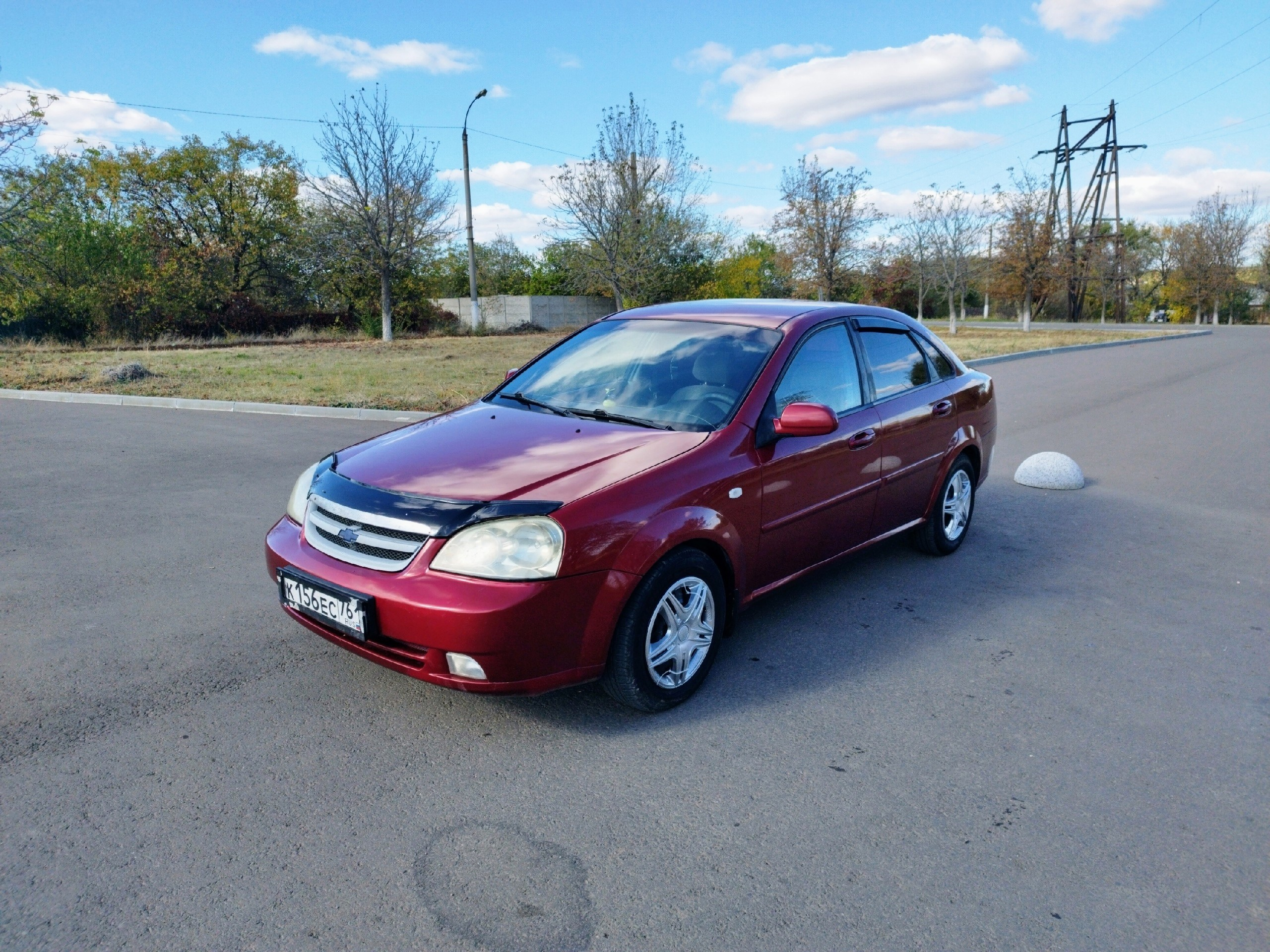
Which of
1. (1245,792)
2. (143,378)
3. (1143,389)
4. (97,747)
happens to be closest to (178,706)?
(97,747)

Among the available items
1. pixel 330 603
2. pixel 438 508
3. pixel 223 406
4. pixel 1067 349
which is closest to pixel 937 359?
pixel 438 508

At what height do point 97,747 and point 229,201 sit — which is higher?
point 229,201

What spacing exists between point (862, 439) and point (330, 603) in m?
2.67

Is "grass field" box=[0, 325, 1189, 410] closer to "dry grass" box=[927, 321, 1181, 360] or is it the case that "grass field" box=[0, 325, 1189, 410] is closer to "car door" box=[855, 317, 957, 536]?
"dry grass" box=[927, 321, 1181, 360]

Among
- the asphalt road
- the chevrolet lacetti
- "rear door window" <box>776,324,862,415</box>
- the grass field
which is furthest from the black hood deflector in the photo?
the grass field

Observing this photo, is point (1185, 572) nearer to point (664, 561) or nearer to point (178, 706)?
point (664, 561)

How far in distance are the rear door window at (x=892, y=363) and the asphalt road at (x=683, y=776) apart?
1.11 metres

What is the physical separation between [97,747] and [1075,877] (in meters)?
3.24

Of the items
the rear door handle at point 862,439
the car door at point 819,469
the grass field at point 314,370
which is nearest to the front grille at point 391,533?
the car door at point 819,469

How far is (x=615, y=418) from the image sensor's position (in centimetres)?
404

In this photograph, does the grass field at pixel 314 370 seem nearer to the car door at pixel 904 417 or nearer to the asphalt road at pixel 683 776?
the car door at pixel 904 417

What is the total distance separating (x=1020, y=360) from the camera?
2209 centimetres

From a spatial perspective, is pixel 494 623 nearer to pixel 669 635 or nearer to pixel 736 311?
pixel 669 635

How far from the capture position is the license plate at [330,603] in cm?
314
